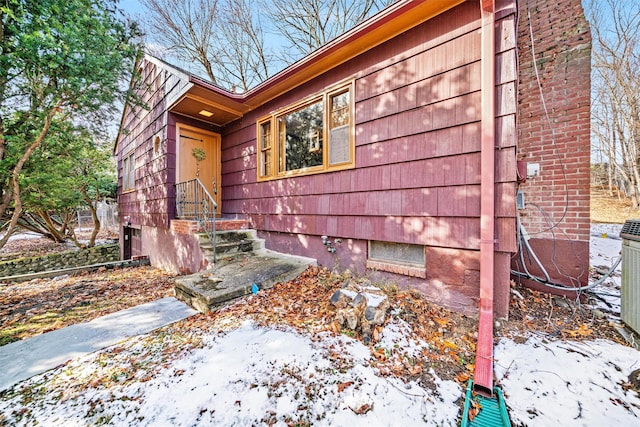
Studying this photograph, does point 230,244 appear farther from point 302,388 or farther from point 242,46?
point 242,46

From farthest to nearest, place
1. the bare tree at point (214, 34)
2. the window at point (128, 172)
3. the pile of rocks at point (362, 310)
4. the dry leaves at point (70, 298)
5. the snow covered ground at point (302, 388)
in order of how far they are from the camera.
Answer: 1. the bare tree at point (214, 34)
2. the window at point (128, 172)
3. the dry leaves at point (70, 298)
4. the pile of rocks at point (362, 310)
5. the snow covered ground at point (302, 388)

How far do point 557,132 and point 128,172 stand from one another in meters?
11.5

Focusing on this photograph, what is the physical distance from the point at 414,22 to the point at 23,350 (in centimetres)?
564

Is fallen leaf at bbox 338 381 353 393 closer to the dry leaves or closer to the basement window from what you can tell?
the basement window

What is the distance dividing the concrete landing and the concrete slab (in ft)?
0.75

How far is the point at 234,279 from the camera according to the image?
3523mm

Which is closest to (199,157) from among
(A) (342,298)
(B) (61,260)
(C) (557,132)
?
(A) (342,298)

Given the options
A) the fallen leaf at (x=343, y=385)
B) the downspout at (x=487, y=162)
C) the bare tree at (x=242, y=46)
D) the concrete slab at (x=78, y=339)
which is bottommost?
the concrete slab at (x=78, y=339)

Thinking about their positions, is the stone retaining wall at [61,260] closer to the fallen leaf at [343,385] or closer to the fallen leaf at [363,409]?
the fallen leaf at [343,385]

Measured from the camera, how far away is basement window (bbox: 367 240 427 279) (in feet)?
10.2

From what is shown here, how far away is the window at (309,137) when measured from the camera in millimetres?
3883

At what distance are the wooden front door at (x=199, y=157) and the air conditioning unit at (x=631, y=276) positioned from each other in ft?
21.5

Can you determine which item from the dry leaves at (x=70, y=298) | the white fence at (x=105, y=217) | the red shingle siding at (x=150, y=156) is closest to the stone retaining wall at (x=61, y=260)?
the red shingle siding at (x=150, y=156)

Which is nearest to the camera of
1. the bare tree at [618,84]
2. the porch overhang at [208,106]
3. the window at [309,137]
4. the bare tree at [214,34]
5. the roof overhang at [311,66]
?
the roof overhang at [311,66]
